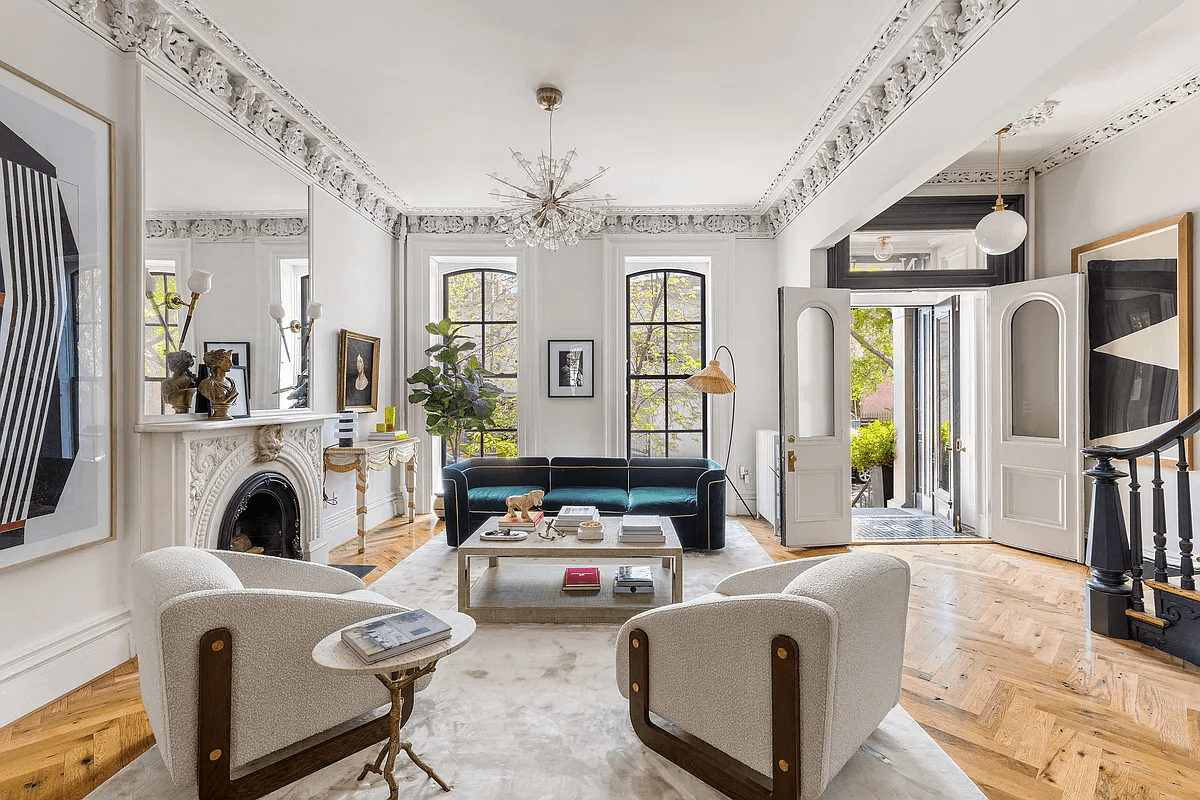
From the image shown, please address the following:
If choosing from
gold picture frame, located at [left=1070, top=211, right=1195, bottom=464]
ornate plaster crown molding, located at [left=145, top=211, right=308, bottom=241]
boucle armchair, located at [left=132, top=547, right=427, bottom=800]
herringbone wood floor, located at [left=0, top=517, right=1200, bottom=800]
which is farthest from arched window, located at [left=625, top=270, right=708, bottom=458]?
boucle armchair, located at [left=132, top=547, right=427, bottom=800]

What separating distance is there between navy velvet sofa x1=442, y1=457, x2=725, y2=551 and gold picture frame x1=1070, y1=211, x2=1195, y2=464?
9.24ft

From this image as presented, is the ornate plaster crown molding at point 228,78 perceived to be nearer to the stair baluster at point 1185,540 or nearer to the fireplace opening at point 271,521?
the fireplace opening at point 271,521

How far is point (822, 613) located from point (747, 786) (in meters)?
0.65

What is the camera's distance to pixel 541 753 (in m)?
2.13

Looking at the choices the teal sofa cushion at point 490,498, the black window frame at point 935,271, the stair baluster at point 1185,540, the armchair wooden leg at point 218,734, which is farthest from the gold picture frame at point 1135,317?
the armchair wooden leg at point 218,734

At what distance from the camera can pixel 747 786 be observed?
188cm

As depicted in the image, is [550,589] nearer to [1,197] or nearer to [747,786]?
[747,786]

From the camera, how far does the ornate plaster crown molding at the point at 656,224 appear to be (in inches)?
245

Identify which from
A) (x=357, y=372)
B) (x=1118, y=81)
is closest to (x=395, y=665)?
(x=357, y=372)

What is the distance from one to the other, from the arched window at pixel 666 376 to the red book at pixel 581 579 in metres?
2.85

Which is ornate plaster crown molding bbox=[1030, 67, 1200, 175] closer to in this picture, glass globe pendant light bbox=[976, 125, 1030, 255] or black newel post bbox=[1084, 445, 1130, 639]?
glass globe pendant light bbox=[976, 125, 1030, 255]

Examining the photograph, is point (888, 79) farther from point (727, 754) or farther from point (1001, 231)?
point (727, 754)

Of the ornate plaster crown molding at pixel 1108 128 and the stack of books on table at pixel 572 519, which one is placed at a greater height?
the ornate plaster crown molding at pixel 1108 128

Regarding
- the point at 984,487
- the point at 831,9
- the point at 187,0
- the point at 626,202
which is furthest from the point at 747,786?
the point at 626,202
